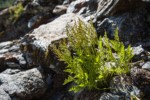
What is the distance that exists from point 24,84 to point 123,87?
2200mm

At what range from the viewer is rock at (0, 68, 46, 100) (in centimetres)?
528

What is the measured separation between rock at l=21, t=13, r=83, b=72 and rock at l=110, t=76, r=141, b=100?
1637 millimetres

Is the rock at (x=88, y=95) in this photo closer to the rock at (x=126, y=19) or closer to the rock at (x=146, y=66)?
the rock at (x=146, y=66)

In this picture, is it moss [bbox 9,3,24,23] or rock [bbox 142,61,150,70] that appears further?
moss [bbox 9,3,24,23]

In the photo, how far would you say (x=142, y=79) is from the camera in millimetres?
4012

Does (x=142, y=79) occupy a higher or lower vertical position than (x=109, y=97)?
higher

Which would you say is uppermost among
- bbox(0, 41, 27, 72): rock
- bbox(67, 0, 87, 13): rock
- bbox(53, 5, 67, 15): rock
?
bbox(53, 5, 67, 15): rock

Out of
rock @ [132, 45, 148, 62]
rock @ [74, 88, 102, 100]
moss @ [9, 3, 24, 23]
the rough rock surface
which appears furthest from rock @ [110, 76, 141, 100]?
moss @ [9, 3, 24, 23]

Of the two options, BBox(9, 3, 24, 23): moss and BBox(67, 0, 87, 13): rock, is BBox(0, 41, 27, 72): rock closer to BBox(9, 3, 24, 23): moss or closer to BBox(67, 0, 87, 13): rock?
BBox(67, 0, 87, 13): rock

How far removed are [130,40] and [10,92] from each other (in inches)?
93.5

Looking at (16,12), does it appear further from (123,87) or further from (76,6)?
(123,87)

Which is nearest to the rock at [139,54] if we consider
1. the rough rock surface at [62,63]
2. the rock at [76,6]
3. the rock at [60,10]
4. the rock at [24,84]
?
the rough rock surface at [62,63]

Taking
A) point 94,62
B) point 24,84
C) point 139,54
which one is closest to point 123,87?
point 94,62

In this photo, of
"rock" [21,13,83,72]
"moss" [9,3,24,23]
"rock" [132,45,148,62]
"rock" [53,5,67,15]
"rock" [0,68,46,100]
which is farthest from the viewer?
"moss" [9,3,24,23]
